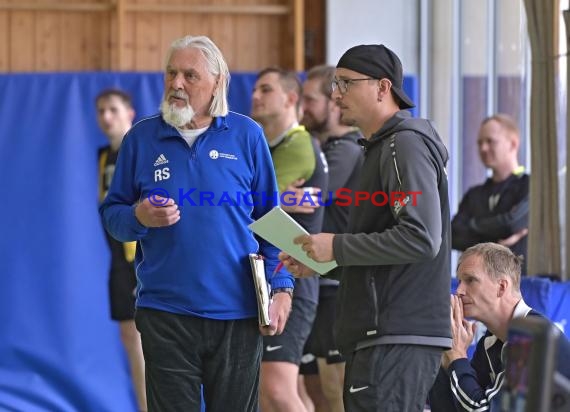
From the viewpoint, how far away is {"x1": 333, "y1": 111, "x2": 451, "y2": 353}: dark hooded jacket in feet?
9.93

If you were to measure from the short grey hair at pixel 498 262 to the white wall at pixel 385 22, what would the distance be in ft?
16.3

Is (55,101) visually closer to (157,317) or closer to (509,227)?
(509,227)

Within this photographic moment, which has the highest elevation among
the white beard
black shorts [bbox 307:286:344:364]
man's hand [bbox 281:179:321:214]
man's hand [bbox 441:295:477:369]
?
the white beard

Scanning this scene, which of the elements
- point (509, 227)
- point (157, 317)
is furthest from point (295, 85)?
point (157, 317)

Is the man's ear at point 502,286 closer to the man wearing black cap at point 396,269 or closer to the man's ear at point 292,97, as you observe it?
the man wearing black cap at point 396,269

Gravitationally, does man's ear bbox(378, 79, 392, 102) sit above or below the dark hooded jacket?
above

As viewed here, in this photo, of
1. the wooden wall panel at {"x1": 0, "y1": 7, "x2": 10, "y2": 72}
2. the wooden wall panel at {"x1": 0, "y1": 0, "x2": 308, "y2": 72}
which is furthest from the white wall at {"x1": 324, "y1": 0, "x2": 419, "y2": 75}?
the wooden wall panel at {"x1": 0, "y1": 7, "x2": 10, "y2": 72}

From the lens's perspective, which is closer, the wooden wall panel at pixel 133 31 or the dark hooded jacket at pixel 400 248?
the dark hooded jacket at pixel 400 248

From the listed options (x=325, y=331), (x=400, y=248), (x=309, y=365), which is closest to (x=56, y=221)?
(x=309, y=365)

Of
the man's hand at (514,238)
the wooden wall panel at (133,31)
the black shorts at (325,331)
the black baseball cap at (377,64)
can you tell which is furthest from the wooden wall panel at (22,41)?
the black baseball cap at (377,64)

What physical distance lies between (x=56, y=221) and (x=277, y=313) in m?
4.33

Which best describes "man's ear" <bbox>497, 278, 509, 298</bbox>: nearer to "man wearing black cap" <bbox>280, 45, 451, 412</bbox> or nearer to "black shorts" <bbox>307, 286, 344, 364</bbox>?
"man wearing black cap" <bbox>280, 45, 451, 412</bbox>

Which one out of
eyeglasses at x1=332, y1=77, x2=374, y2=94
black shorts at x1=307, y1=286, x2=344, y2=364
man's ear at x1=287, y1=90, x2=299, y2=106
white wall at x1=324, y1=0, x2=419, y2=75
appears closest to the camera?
eyeglasses at x1=332, y1=77, x2=374, y2=94

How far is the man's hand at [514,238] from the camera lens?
539 centimetres
